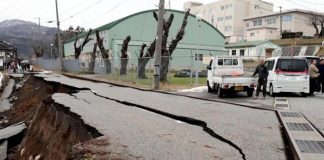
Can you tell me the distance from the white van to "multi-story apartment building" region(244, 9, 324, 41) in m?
61.9

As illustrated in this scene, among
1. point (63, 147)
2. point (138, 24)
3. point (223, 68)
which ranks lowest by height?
point (63, 147)

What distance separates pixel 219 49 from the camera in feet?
198

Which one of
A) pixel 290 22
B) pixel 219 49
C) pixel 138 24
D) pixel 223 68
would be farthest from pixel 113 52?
pixel 290 22

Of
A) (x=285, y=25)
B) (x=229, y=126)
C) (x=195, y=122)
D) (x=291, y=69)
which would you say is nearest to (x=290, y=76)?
(x=291, y=69)

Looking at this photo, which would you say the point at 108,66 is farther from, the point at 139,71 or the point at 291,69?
the point at 291,69

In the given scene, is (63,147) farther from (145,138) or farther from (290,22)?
(290,22)

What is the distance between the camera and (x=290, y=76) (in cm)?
1816

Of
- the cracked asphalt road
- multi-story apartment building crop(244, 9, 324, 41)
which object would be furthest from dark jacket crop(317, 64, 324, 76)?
multi-story apartment building crop(244, 9, 324, 41)

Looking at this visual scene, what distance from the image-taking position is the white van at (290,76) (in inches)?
712

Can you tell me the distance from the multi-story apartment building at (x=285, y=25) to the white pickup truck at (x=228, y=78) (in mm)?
60844

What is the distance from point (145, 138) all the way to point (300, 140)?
308 centimetres

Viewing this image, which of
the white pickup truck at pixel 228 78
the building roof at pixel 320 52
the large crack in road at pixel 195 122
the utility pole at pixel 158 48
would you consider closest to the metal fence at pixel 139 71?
the utility pole at pixel 158 48

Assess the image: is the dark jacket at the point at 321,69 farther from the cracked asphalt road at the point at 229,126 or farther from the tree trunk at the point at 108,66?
the tree trunk at the point at 108,66

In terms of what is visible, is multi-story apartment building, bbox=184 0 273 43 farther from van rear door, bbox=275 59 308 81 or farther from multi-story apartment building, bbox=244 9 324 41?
van rear door, bbox=275 59 308 81
